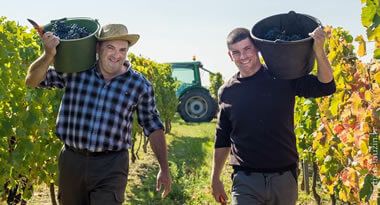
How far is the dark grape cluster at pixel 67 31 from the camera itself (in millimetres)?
3184

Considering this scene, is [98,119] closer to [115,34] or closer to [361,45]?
[115,34]

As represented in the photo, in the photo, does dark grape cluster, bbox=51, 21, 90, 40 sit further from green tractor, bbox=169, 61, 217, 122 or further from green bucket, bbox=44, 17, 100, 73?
green tractor, bbox=169, 61, 217, 122

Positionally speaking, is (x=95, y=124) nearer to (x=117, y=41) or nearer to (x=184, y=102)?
(x=117, y=41)

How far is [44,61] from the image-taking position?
306 cm

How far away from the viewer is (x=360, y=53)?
337cm

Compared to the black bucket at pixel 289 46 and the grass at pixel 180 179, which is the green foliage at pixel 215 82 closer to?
the grass at pixel 180 179

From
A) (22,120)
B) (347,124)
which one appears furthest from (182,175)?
(347,124)

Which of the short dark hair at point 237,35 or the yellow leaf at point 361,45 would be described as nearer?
the short dark hair at point 237,35

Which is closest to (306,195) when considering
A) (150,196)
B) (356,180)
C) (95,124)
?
(150,196)

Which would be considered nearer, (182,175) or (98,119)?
(98,119)

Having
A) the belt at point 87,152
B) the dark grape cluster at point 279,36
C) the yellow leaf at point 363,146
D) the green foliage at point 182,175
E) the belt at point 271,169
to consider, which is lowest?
the green foliage at point 182,175

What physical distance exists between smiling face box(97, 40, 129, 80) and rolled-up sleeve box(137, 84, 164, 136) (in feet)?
0.86

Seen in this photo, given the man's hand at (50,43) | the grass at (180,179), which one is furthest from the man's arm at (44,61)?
the grass at (180,179)

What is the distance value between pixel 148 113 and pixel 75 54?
605 mm
